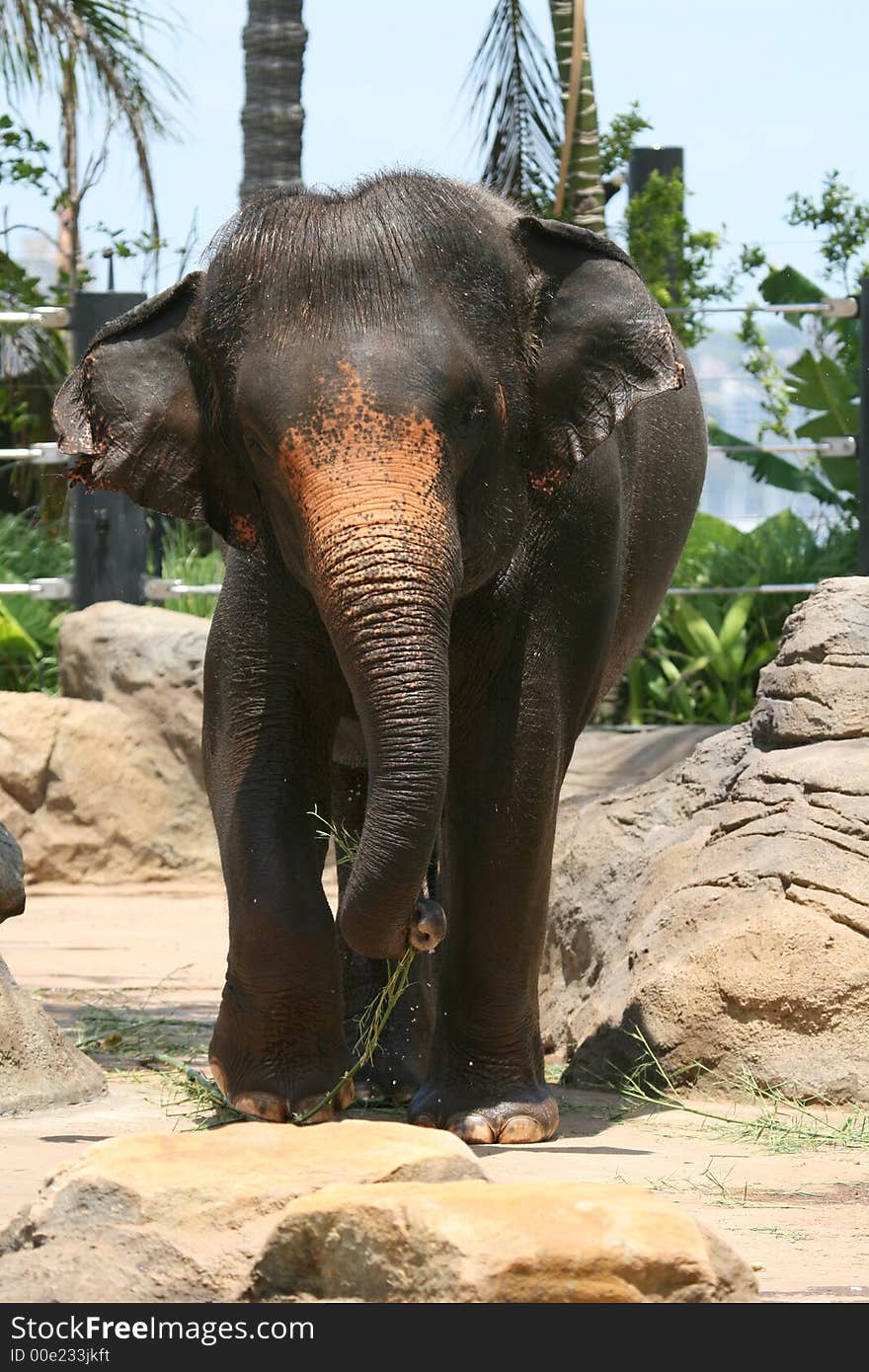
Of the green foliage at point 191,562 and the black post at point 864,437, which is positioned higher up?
→ the black post at point 864,437

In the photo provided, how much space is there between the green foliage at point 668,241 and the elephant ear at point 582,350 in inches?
378

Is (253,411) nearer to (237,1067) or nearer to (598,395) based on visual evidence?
(598,395)

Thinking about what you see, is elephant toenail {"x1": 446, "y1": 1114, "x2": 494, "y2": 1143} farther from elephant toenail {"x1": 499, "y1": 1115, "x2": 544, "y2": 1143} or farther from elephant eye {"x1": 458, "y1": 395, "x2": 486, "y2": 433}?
elephant eye {"x1": 458, "y1": 395, "x2": 486, "y2": 433}

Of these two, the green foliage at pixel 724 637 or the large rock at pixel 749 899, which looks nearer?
the large rock at pixel 749 899

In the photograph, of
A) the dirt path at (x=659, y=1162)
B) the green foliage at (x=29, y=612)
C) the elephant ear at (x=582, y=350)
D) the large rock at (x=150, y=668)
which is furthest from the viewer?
the green foliage at (x=29, y=612)

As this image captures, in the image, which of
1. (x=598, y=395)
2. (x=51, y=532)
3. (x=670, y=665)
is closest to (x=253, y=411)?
(x=598, y=395)

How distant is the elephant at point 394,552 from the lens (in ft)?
16.2

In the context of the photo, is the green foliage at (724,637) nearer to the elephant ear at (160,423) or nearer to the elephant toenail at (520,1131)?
the elephant toenail at (520,1131)

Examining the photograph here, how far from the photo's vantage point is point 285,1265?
11.4ft

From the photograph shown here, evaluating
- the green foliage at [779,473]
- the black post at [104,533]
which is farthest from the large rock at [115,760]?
the green foliage at [779,473]

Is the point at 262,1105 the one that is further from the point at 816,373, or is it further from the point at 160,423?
the point at 816,373

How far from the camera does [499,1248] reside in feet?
10.7

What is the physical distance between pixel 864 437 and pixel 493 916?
748 centimetres

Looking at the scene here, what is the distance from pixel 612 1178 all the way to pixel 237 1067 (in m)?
1.18
